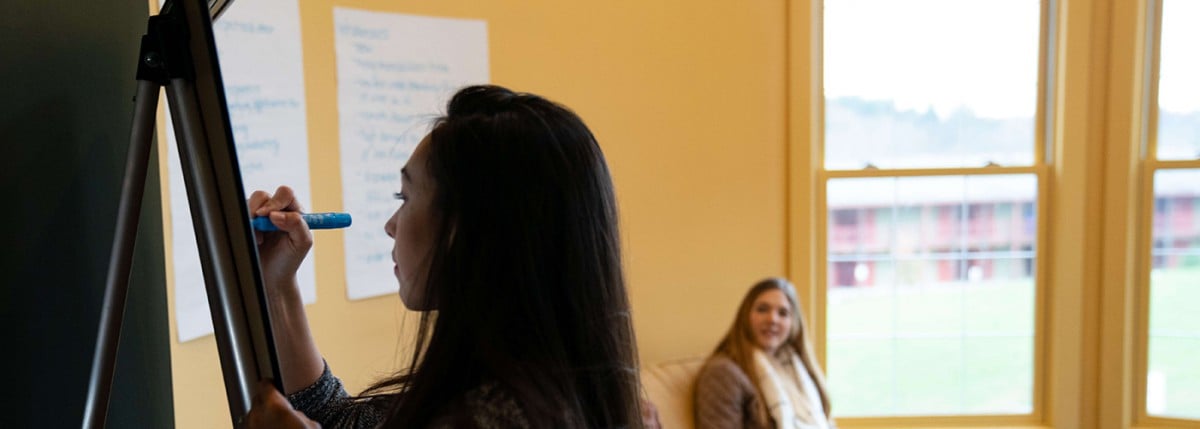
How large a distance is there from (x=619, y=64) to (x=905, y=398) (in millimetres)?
1719

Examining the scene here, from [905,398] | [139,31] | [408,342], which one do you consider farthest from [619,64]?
[139,31]

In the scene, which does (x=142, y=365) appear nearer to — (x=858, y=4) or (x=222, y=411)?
(x=222, y=411)

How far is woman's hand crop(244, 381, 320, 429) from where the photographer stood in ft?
2.26

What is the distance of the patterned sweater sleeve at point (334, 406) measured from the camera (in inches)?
43.0

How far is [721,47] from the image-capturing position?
10.8 ft

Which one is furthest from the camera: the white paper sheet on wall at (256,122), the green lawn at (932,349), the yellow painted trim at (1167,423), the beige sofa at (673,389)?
the green lawn at (932,349)

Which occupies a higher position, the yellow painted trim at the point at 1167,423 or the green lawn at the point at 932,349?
the green lawn at the point at 932,349

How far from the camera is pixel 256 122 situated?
2.07m

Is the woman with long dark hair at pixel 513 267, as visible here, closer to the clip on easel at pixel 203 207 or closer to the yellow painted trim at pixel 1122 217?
the clip on easel at pixel 203 207

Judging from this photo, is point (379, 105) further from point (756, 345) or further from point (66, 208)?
point (66, 208)

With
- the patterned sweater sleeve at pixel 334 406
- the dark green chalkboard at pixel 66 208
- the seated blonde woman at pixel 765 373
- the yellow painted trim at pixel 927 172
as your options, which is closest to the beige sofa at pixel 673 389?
the seated blonde woman at pixel 765 373

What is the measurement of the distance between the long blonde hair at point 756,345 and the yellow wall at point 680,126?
194mm

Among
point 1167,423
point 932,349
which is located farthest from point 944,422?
point 1167,423

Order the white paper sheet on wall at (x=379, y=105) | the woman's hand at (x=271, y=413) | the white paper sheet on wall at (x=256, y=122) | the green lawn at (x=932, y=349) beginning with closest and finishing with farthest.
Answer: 1. the woman's hand at (x=271, y=413)
2. the white paper sheet on wall at (x=256, y=122)
3. the white paper sheet on wall at (x=379, y=105)
4. the green lawn at (x=932, y=349)
